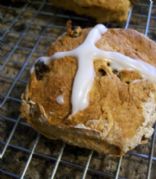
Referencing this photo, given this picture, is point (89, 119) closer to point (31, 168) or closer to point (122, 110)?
point (122, 110)

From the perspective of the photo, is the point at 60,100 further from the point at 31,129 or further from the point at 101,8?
the point at 101,8

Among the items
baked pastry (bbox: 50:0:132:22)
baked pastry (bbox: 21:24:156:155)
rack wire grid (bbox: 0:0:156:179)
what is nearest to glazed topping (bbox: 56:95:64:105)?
baked pastry (bbox: 21:24:156:155)

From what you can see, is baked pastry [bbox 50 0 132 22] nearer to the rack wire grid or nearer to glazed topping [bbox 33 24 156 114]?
the rack wire grid

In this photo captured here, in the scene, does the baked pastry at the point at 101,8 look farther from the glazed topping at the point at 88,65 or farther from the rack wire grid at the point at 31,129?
the glazed topping at the point at 88,65

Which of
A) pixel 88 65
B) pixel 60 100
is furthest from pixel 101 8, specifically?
pixel 60 100

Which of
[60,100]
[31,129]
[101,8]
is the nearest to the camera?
[60,100]

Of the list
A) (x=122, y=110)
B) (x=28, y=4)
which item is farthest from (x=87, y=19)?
(x=122, y=110)
